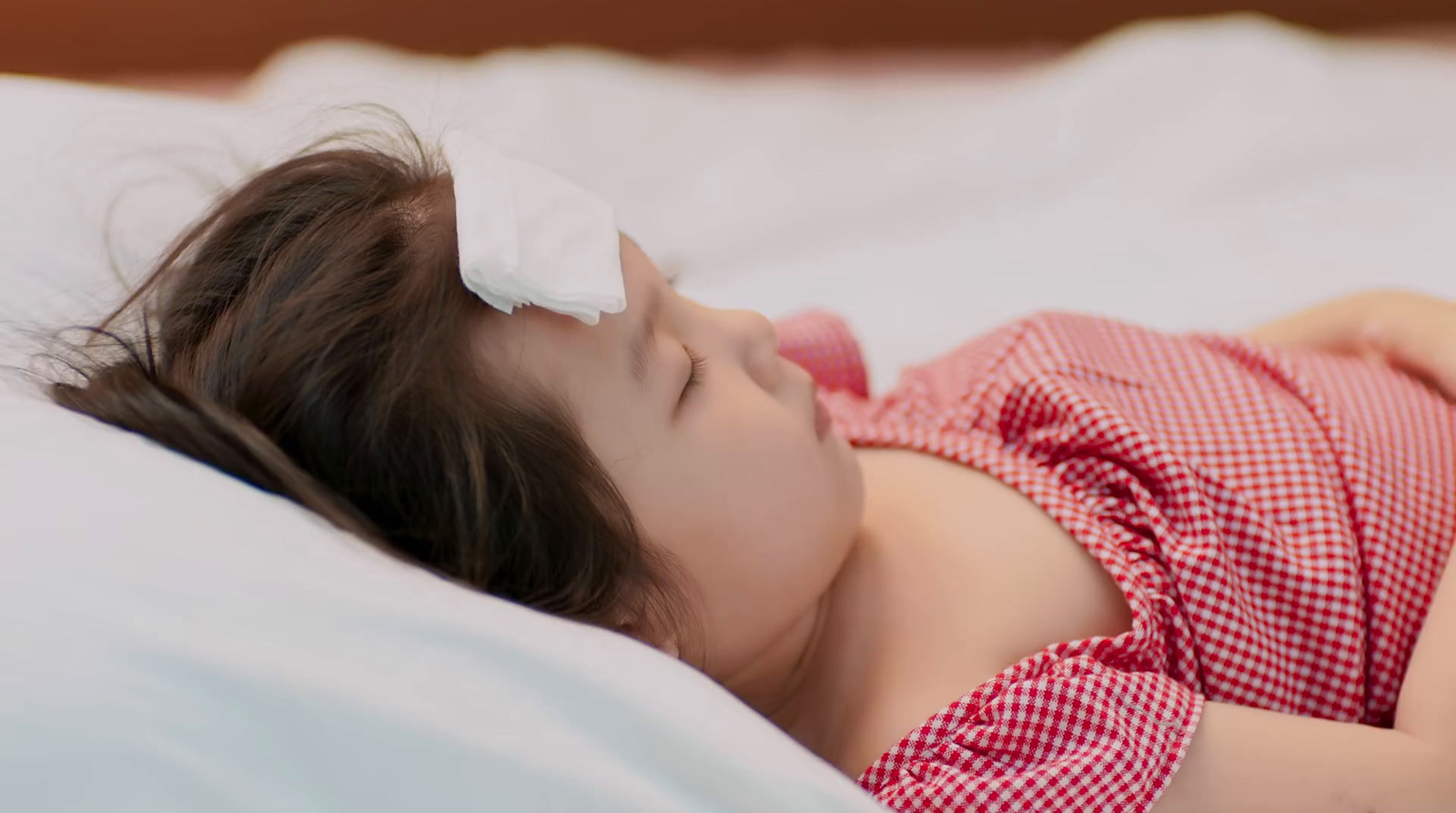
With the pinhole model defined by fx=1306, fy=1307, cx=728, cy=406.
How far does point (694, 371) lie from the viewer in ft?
2.52

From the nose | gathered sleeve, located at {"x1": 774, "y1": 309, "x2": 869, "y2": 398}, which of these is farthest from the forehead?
gathered sleeve, located at {"x1": 774, "y1": 309, "x2": 869, "y2": 398}

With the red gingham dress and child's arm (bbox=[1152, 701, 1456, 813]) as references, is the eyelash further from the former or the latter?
child's arm (bbox=[1152, 701, 1456, 813])

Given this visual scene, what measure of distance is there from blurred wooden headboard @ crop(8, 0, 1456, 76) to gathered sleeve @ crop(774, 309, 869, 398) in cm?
90

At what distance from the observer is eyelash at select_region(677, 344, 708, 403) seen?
763 millimetres

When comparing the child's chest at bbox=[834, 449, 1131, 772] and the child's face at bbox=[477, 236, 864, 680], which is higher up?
the child's face at bbox=[477, 236, 864, 680]

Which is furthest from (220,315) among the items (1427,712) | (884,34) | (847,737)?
(884,34)

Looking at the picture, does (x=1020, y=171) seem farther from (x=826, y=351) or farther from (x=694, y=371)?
(x=694, y=371)

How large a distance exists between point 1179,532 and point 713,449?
320 millimetres

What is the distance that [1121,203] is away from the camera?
1365 mm

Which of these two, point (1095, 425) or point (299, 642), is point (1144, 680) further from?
point (299, 642)

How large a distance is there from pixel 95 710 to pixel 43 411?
7.1 inches

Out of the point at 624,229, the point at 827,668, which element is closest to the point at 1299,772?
the point at 827,668

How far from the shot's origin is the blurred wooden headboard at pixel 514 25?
187cm

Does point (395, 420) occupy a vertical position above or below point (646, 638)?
above
